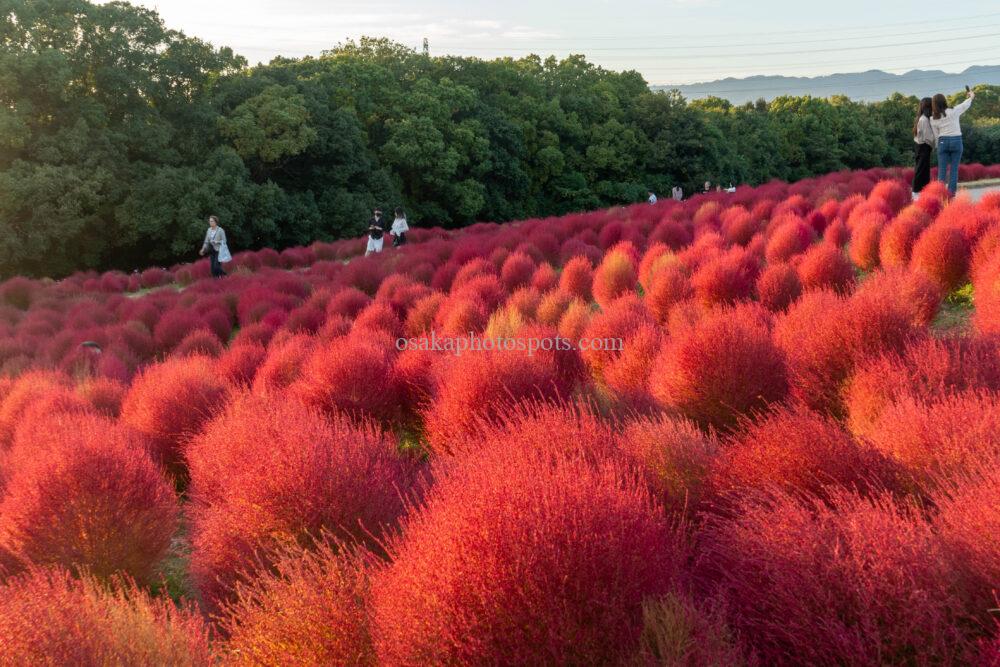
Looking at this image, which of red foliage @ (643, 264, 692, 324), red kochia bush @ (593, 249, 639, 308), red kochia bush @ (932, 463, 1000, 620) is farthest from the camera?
red kochia bush @ (593, 249, 639, 308)

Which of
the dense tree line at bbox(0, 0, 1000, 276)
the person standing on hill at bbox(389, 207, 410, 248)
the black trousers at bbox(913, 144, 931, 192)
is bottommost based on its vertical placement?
the person standing on hill at bbox(389, 207, 410, 248)

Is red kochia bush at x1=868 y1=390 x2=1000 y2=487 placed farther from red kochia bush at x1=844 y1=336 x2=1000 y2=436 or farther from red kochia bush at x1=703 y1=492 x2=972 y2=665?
red kochia bush at x1=703 y1=492 x2=972 y2=665

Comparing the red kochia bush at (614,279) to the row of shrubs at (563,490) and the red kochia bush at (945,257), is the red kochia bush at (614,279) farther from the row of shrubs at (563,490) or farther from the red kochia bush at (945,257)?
the red kochia bush at (945,257)

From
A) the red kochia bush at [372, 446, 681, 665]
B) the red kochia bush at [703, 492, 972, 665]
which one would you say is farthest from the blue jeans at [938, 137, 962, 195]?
the red kochia bush at [372, 446, 681, 665]

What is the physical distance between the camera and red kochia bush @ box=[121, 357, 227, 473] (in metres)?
5.87

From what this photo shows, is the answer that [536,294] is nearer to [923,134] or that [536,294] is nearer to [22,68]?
[923,134]

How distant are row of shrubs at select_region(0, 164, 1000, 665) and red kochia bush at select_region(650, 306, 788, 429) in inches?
0.7

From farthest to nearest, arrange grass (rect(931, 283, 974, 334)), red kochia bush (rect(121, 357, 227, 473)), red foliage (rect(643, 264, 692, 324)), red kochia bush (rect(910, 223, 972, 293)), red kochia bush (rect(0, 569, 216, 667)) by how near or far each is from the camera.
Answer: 1. red foliage (rect(643, 264, 692, 324))
2. red kochia bush (rect(910, 223, 972, 293))
3. grass (rect(931, 283, 974, 334))
4. red kochia bush (rect(121, 357, 227, 473))
5. red kochia bush (rect(0, 569, 216, 667))

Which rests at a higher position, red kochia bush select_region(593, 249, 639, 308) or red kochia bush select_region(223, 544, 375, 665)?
red kochia bush select_region(593, 249, 639, 308)

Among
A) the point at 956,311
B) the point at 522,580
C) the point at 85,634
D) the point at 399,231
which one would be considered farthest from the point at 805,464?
the point at 399,231

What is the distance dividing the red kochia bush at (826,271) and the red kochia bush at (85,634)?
22.0 feet

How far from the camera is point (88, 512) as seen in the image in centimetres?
396

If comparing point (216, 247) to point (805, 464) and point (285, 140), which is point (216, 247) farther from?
point (805, 464)

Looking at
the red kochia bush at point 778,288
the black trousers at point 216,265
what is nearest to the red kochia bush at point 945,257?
the red kochia bush at point 778,288
